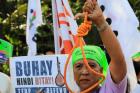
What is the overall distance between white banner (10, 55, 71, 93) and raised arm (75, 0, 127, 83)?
208 cm

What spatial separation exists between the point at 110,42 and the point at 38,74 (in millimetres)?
2404

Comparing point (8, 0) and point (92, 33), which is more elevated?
point (8, 0)

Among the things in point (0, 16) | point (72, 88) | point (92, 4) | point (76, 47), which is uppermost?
point (0, 16)

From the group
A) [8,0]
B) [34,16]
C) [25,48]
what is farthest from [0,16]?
[34,16]

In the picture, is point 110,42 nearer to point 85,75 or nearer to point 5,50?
point 85,75

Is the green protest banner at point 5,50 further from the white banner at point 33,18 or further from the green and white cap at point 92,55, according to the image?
the green and white cap at point 92,55

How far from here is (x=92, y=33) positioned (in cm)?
955

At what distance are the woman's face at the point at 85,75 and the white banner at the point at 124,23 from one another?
158 cm

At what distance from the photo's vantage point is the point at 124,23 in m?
5.25

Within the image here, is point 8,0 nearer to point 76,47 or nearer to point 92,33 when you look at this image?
point 92,33

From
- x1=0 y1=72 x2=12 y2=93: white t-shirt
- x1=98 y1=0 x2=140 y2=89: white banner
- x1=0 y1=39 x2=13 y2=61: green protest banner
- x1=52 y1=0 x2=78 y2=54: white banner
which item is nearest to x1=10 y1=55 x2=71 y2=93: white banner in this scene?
x1=0 y1=39 x2=13 y2=61: green protest banner

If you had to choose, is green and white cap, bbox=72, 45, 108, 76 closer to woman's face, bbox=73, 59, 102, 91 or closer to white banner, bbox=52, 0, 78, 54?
woman's face, bbox=73, 59, 102, 91

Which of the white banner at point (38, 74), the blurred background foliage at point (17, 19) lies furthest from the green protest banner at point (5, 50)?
the blurred background foliage at point (17, 19)

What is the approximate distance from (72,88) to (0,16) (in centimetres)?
1117
